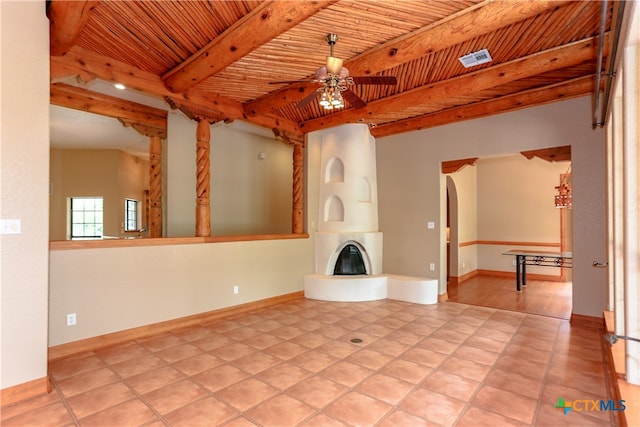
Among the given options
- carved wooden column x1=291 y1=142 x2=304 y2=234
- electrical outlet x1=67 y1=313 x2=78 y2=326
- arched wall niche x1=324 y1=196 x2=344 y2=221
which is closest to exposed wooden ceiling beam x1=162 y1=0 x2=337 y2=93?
carved wooden column x1=291 y1=142 x2=304 y2=234

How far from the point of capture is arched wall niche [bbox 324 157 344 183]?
5.80 metres

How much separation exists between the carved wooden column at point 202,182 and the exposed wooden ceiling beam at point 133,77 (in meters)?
0.31

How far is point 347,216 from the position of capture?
18.5 ft

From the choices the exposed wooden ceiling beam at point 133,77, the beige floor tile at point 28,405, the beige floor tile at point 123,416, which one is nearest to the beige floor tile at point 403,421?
the beige floor tile at point 123,416

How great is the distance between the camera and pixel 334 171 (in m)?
5.91

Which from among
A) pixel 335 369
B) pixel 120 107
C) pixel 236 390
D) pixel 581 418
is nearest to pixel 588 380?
pixel 581 418

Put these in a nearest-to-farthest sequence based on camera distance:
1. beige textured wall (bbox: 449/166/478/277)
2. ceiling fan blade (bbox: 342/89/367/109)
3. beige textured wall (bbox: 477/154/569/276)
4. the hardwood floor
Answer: ceiling fan blade (bbox: 342/89/367/109) → the hardwood floor → beige textured wall (bbox: 449/166/478/277) → beige textured wall (bbox: 477/154/569/276)

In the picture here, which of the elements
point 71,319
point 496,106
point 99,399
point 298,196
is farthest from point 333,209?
point 99,399

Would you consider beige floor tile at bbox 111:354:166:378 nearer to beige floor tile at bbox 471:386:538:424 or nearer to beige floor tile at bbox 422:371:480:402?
beige floor tile at bbox 422:371:480:402

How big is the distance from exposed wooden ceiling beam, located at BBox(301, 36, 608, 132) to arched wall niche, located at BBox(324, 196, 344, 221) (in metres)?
1.39

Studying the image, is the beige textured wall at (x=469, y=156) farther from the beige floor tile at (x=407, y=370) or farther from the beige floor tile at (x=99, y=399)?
the beige floor tile at (x=99, y=399)

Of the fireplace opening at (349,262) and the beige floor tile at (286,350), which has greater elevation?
the fireplace opening at (349,262)

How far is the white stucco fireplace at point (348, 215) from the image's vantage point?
551 cm

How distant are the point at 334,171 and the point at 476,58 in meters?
2.96
